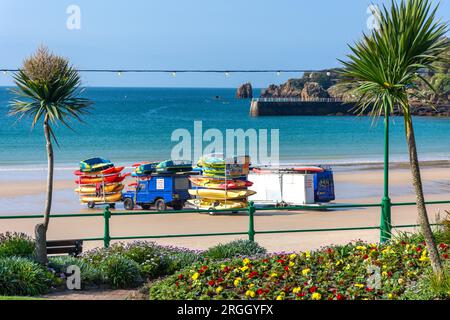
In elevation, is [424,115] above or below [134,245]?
above

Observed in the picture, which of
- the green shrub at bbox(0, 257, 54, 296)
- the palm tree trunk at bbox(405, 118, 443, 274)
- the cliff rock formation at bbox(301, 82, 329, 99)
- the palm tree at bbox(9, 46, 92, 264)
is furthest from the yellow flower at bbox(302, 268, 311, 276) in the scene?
the cliff rock formation at bbox(301, 82, 329, 99)

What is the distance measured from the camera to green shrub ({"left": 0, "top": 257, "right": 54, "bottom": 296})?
545 inches

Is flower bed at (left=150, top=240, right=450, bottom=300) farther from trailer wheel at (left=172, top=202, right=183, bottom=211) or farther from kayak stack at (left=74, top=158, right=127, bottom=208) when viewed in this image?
kayak stack at (left=74, top=158, right=127, bottom=208)

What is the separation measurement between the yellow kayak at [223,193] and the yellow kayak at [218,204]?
0.24 meters

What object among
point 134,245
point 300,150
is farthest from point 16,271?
point 300,150

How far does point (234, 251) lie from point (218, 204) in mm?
13617

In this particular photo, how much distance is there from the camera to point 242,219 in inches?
1122

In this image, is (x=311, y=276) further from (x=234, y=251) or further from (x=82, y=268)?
(x=82, y=268)

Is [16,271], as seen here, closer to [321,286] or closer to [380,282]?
[321,286]

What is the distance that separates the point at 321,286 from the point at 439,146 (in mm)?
74786

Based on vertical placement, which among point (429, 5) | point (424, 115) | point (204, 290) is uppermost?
point (424, 115)

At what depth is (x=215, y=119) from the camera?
15300 centimetres

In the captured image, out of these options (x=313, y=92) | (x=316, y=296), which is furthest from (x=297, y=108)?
(x=316, y=296)

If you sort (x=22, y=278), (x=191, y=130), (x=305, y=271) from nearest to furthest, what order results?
(x=305, y=271) → (x=22, y=278) → (x=191, y=130)
